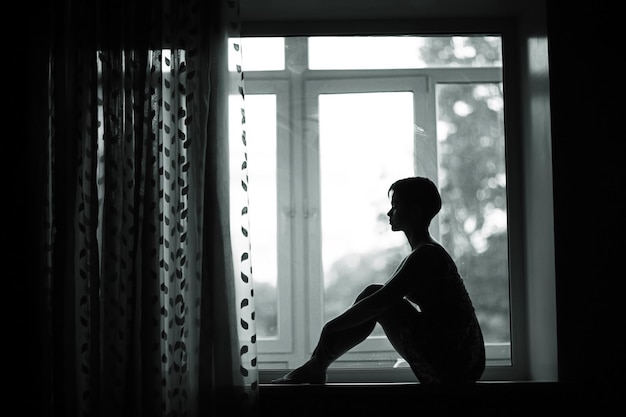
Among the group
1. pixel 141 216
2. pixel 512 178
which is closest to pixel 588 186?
pixel 512 178

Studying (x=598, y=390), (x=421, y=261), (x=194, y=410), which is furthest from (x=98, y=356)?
(x=598, y=390)

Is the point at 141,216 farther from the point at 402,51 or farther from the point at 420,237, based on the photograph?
the point at 402,51

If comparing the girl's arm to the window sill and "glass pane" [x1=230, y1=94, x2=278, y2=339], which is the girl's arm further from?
"glass pane" [x1=230, y1=94, x2=278, y2=339]

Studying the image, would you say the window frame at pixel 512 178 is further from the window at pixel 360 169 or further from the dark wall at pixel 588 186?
the dark wall at pixel 588 186

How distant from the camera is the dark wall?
5.92 ft

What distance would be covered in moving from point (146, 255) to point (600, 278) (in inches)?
43.5

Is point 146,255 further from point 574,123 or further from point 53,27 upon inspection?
point 574,123

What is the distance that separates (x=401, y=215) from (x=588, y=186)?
18.5 inches

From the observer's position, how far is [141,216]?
69.1 inches

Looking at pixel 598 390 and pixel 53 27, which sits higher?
pixel 53 27

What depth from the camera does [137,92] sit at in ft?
5.86

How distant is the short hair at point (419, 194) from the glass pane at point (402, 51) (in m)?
0.51

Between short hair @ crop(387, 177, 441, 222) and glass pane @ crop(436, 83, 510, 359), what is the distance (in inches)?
12.7

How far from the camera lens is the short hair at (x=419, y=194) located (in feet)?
6.14
